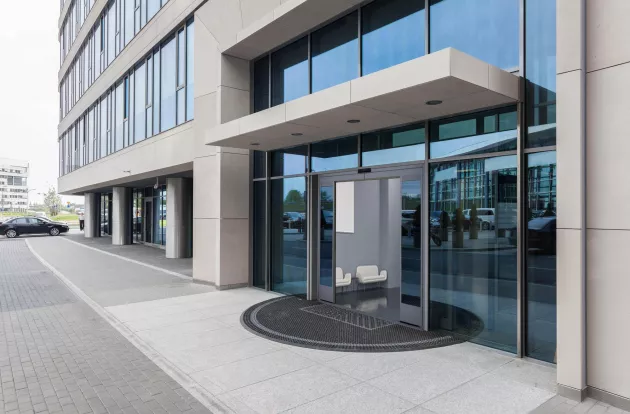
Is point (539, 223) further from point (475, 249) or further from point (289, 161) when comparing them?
point (289, 161)

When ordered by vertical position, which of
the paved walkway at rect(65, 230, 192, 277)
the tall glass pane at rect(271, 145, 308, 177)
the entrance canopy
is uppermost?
the entrance canopy

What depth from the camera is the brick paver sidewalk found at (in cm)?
450

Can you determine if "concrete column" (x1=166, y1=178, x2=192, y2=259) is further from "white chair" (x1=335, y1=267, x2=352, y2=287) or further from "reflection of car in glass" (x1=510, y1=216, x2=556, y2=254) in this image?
"reflection of car in glass" (x1=510, y1=216, x2=556, y2=254)

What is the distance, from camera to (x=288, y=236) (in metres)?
10.1

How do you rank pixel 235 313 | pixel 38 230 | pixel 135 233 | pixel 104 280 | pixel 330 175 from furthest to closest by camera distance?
pixel 38 230
pixel 135 233
pixel 104 280
pixel 330 175
pixel 235 313

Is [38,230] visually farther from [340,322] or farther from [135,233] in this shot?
[340,322]

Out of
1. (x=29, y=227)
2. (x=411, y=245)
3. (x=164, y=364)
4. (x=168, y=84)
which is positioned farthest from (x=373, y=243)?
(x=29, y=227)

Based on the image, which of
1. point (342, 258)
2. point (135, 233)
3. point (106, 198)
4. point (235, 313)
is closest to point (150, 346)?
point (235, 313)

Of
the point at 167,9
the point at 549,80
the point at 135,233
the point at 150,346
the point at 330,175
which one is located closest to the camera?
the point at 549,80

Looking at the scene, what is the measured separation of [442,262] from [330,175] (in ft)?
10.5

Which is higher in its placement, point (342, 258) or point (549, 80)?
point (549, 80)

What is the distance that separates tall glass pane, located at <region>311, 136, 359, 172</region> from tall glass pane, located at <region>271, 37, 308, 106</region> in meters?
1.41

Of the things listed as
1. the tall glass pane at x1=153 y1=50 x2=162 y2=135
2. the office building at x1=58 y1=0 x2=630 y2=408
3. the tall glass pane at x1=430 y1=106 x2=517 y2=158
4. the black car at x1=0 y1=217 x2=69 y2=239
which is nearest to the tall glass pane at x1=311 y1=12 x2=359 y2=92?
the office building at x1=58 y1=0 x2=630 y2=408

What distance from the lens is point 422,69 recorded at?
5.00 meters
